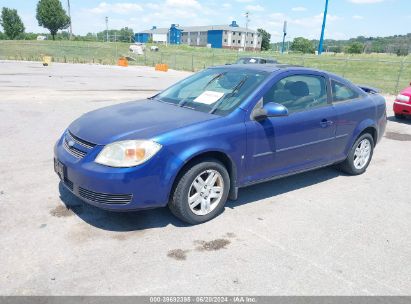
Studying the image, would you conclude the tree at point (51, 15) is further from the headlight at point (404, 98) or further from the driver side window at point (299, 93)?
the driver side window at point (299, 93)

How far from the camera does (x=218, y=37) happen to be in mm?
114500

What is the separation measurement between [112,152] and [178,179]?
0.68 meters

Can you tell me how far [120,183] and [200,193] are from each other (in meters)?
0.87

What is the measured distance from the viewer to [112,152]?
354 centimetres

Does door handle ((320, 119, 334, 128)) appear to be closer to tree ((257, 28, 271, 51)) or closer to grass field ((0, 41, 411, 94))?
grass field ((0, 41, 411, 94))

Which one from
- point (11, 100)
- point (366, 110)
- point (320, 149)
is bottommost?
point (11, 100)

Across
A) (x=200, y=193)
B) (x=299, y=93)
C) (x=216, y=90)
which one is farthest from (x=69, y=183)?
(x=299, y=93)

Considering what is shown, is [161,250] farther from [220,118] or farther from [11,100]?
[11,100]

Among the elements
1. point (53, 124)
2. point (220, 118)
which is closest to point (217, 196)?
point (220, 118)

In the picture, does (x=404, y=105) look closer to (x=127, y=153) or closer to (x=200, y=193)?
(x=200, y=193)

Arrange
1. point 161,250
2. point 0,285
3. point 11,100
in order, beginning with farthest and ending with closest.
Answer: point 11,100 < point 161,250 < point 0,285

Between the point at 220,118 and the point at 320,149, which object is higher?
the point at 220,118

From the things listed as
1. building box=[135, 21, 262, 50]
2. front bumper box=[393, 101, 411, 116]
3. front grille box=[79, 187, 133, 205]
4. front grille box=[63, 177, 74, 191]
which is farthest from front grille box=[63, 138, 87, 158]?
building box=[135, 21, 262, 50]

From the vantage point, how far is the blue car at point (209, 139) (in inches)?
139
